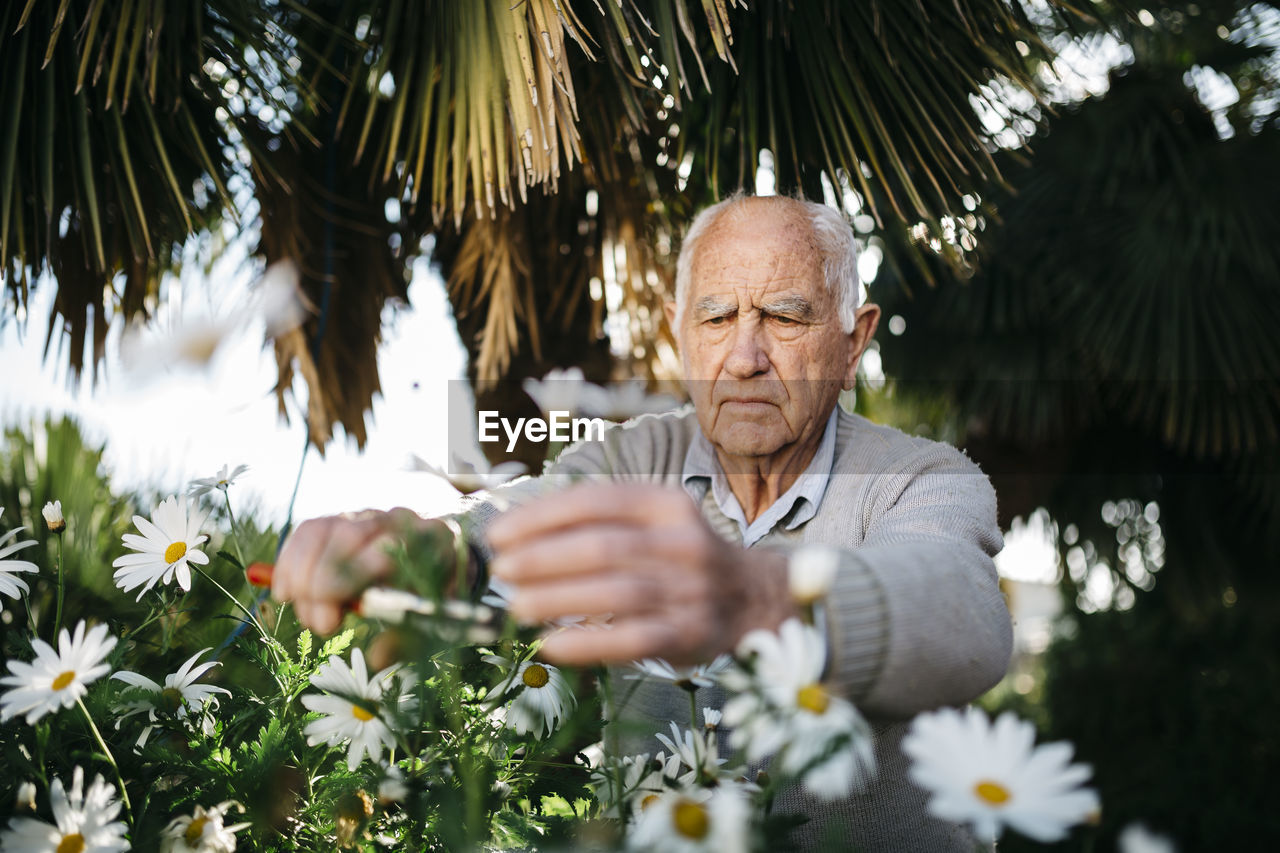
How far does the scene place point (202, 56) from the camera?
142 centimetres

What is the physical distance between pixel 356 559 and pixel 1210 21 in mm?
4252

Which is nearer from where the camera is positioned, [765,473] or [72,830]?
[72,830]

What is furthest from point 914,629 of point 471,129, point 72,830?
point 471,129

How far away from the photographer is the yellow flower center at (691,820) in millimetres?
496

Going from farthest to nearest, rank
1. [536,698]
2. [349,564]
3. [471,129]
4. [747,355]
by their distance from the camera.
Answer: [471,129] < [747,355] < [536,698] < [349,564]

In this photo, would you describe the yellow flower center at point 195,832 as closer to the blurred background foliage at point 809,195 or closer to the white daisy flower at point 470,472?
the white daisy flower at point 470,472

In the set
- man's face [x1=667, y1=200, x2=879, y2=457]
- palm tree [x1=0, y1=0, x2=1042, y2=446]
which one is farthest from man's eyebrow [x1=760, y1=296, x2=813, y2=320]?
palm tree [x1=0, y1=0, x2=1042, y2=446]

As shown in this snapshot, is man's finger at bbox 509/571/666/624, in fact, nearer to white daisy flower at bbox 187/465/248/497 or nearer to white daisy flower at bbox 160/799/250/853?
→ white daisy flower at bbox 160/799/250/853

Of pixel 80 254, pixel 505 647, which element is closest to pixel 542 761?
pixel 505 647

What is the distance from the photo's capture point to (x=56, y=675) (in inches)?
26.3

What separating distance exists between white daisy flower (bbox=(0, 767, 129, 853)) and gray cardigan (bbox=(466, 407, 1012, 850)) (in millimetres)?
406

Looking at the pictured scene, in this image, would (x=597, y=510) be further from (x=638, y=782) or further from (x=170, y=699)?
(x=170, y=699)

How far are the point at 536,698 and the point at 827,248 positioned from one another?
922 mm

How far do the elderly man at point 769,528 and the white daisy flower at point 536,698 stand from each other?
182mm
